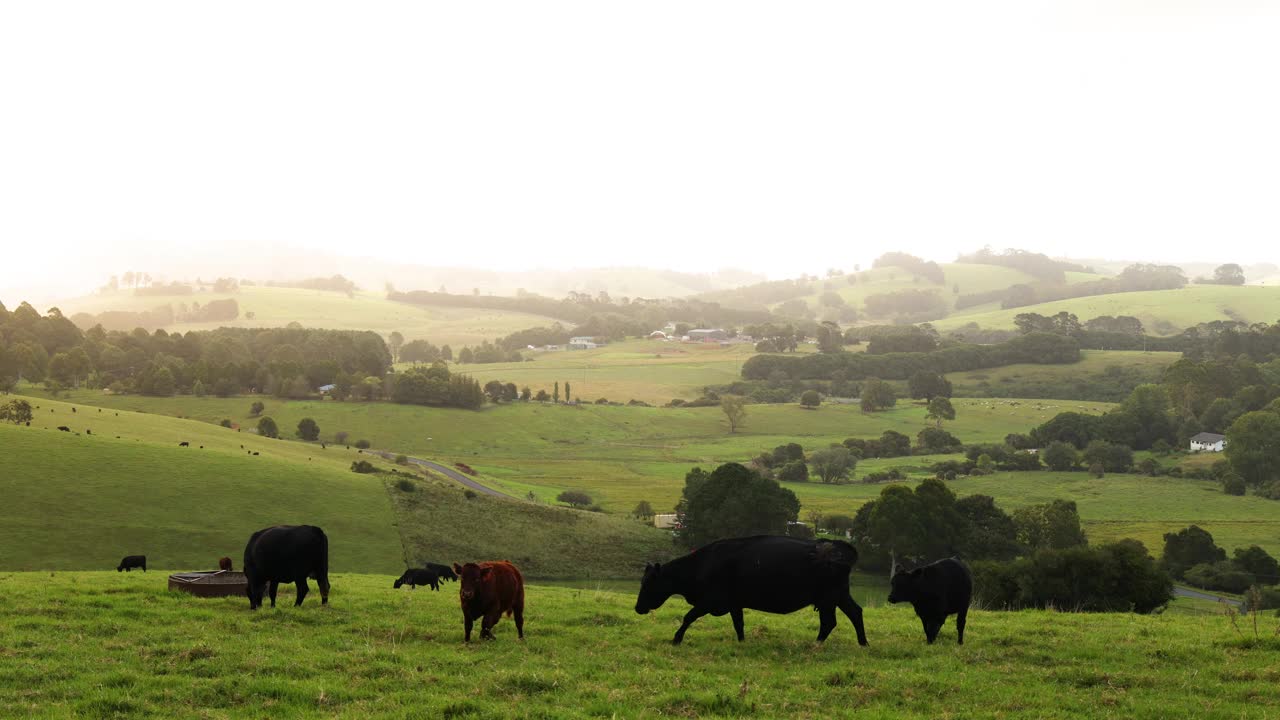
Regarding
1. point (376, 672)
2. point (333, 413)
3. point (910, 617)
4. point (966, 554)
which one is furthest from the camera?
point (333, 413)

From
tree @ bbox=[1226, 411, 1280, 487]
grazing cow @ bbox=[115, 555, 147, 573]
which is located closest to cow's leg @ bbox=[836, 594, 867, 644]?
grazing cow @ bbox=[115, 555, 147, 573]

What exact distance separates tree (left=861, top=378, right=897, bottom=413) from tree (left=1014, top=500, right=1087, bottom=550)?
335 ft

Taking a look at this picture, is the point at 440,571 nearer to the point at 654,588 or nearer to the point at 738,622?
the point at 654,588

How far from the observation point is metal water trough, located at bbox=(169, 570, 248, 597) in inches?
909

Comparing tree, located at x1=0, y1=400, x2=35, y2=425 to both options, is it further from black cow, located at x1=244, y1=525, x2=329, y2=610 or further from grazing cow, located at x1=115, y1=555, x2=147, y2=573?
black cow, located at x1=244, y1=525, x2=329, y2=610

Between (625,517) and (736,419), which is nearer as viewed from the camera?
(625,517)

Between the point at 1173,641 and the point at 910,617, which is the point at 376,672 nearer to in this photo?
the point at 910,617

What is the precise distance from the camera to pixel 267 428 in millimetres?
125812

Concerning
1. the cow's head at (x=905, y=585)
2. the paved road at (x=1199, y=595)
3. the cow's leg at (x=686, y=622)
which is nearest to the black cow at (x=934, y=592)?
the cow's head at (x=905, y=585)

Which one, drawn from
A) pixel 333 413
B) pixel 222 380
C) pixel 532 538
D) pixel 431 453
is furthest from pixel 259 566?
pixel 222 380

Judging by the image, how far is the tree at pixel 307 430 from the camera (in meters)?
130

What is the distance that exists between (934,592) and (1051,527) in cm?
7347

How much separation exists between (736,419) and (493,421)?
47313 mm

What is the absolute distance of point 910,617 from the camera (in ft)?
77.3
